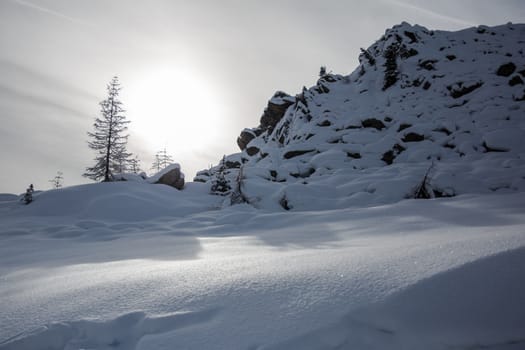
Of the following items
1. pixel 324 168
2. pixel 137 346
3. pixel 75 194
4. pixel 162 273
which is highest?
pixel 324 168

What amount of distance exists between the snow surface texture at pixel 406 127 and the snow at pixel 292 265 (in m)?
0.09

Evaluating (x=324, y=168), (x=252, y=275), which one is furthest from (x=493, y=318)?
(x=324, y=168)

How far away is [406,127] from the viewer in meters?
11.8

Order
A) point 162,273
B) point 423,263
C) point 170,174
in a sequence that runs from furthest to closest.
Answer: point 170,174 → point 162,273 → point 423,263

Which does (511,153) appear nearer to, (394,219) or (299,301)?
(394,219)

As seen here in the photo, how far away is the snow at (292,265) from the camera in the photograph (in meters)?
0.97

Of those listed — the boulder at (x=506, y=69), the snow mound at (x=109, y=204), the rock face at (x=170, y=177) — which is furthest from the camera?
the rock face at (x=170, y=177)

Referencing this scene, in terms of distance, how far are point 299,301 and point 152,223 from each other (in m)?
5.73

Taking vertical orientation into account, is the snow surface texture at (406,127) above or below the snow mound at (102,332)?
above

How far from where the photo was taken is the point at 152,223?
20.0 ft

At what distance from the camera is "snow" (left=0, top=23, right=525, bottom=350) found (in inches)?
38.2

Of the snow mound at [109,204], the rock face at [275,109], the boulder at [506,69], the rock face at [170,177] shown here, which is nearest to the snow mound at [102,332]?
the snow mound at [109,204]

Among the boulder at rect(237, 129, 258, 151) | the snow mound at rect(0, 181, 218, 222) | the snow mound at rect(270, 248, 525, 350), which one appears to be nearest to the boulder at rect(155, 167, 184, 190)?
the snow mound at rect(0, 181, 218, 222)

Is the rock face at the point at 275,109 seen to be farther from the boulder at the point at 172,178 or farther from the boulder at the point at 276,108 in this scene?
the boulder at the point at 172,178
